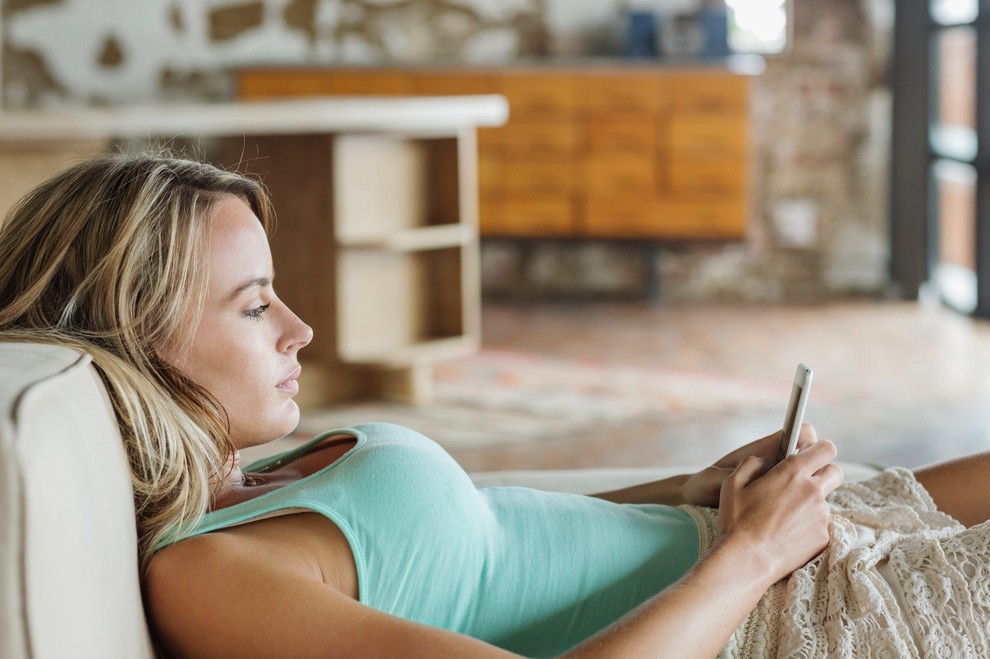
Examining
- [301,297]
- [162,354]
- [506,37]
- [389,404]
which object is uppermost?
[506,37]

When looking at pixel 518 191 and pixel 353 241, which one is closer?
pixel 353 241

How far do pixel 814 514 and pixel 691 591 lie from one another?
21cm

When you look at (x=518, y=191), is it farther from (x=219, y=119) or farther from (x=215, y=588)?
(x=215, y=588)

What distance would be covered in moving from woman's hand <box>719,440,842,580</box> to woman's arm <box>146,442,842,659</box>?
0.03 m

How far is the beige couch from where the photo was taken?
68cm

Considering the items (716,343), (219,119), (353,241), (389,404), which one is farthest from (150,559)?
(716,343)

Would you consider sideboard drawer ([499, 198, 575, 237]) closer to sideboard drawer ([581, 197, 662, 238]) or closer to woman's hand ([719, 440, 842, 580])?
sideboard drawer ([581, 197, 662, 238])

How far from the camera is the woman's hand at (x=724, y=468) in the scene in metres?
1.31

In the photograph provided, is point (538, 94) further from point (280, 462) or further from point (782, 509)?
point (782, 509)

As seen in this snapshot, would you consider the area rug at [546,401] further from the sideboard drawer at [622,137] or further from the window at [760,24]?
the window at [760,24]

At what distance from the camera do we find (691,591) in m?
1.01

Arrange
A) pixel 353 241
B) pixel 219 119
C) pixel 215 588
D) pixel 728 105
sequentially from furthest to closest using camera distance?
pixel 728 105 < pixel 353 241 < pixel 219 119 < pixel 215 588

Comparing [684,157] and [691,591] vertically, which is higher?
[684,157]

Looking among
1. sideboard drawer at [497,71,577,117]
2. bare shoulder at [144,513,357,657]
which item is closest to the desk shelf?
sideboard drawer at [497,71,577,117]
